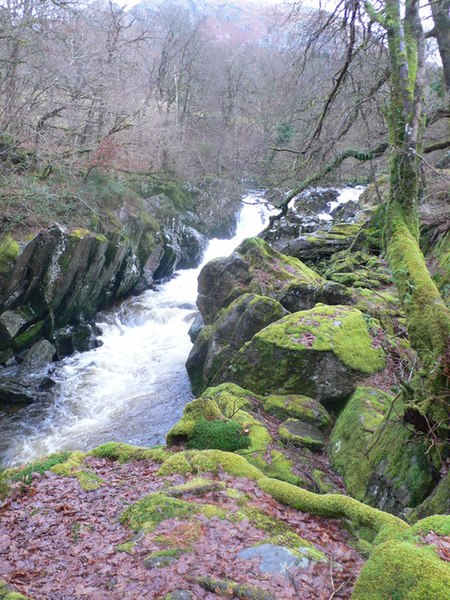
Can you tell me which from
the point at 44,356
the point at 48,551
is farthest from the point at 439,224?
the point at 44,356

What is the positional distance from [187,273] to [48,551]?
2004 cm

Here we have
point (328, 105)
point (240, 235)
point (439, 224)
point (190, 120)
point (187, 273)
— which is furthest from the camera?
point (190, 120)

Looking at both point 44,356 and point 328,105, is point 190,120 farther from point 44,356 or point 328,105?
point 328,105

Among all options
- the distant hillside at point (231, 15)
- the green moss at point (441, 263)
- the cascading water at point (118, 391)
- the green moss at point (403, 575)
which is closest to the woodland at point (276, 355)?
the green moss at point (403, 575)

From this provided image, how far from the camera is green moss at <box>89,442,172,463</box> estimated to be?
5762mm

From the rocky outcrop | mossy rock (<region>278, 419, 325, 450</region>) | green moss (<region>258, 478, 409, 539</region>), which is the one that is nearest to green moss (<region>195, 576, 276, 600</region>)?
green moss (<region>258, 478, 409, 539</region>)

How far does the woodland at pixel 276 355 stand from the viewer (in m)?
3.46

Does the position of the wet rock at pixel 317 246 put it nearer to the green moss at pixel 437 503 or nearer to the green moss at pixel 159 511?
the green moss at pixel 437 503

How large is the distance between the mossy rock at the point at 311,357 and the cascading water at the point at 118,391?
290 cm

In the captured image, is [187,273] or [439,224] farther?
[187,273]

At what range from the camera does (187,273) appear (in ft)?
77.4

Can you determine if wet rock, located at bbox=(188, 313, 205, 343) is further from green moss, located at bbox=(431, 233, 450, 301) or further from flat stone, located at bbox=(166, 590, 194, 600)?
flat stone, located at bbox=(166, 590, 194, 600)

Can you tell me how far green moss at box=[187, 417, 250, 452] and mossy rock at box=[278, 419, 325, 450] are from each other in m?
0.80

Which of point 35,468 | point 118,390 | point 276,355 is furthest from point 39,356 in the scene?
point 35,468
